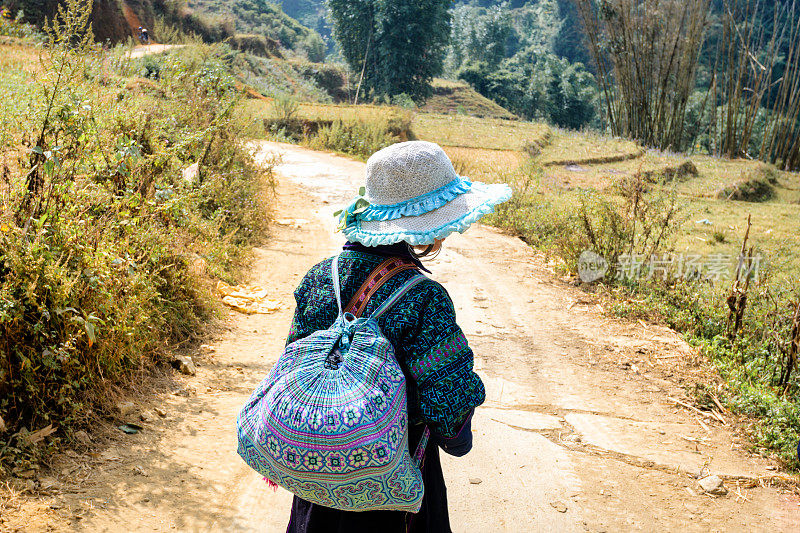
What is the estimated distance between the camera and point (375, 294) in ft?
5.16

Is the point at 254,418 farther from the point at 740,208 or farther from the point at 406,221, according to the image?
the point at 740,208

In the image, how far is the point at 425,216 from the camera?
1.61 meters

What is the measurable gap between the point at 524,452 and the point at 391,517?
1911mm

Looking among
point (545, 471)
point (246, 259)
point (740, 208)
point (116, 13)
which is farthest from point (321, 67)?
point (545, 471)

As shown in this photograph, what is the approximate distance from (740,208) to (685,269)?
261 inches

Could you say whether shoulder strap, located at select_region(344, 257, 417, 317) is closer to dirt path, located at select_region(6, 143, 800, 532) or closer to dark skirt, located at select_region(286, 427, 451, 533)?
dark skirt, located at select_region(286, 427, 451, 533)

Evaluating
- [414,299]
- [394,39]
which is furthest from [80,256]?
[394,39]

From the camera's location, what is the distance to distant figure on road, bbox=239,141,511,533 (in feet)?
4.28

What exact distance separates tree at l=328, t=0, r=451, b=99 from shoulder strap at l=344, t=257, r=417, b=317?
26852 mm

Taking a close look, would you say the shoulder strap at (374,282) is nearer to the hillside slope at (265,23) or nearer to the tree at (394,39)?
the tree at (394,39)

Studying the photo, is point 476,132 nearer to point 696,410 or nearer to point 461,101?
point 696,410

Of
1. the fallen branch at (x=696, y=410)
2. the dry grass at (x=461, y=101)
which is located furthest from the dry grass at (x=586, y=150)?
the dry grass at (x=461, y=101)

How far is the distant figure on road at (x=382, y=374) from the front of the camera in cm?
130

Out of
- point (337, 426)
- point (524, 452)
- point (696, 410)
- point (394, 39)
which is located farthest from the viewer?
point (394, 39)
